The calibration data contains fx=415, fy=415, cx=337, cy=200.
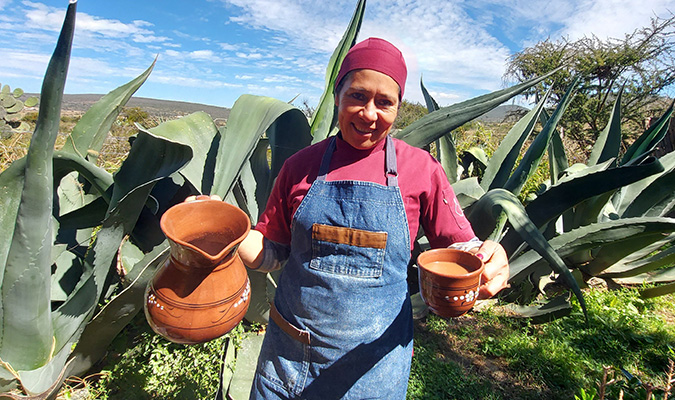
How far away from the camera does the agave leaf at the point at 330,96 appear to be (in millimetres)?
2061

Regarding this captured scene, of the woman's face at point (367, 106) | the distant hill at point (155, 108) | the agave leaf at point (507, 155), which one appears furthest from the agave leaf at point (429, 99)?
the distant hill at point (155, 108)

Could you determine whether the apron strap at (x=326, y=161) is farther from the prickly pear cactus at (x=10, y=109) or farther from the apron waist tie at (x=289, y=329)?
the prickly pear cactus at (x=10, y=109)

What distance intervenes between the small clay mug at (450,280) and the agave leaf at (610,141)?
267 cm

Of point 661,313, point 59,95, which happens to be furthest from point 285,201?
point 661,313

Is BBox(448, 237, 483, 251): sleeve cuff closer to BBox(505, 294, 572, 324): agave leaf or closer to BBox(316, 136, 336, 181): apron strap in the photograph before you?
BBox(316, 136, 336, 181): apron strap

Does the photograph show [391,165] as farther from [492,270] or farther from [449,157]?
[449,157]

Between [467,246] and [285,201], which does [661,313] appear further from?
[285,201]

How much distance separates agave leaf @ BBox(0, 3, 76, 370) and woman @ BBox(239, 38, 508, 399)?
640mm

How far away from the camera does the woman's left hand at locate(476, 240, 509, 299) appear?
3.30 feet

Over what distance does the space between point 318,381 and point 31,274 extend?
1.03 meters

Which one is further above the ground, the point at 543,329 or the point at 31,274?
the point at 31,274

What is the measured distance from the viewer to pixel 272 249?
1.30 m

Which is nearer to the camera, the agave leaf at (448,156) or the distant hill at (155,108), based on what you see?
the agave leaf at (448,156)

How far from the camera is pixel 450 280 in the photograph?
2.96ft
